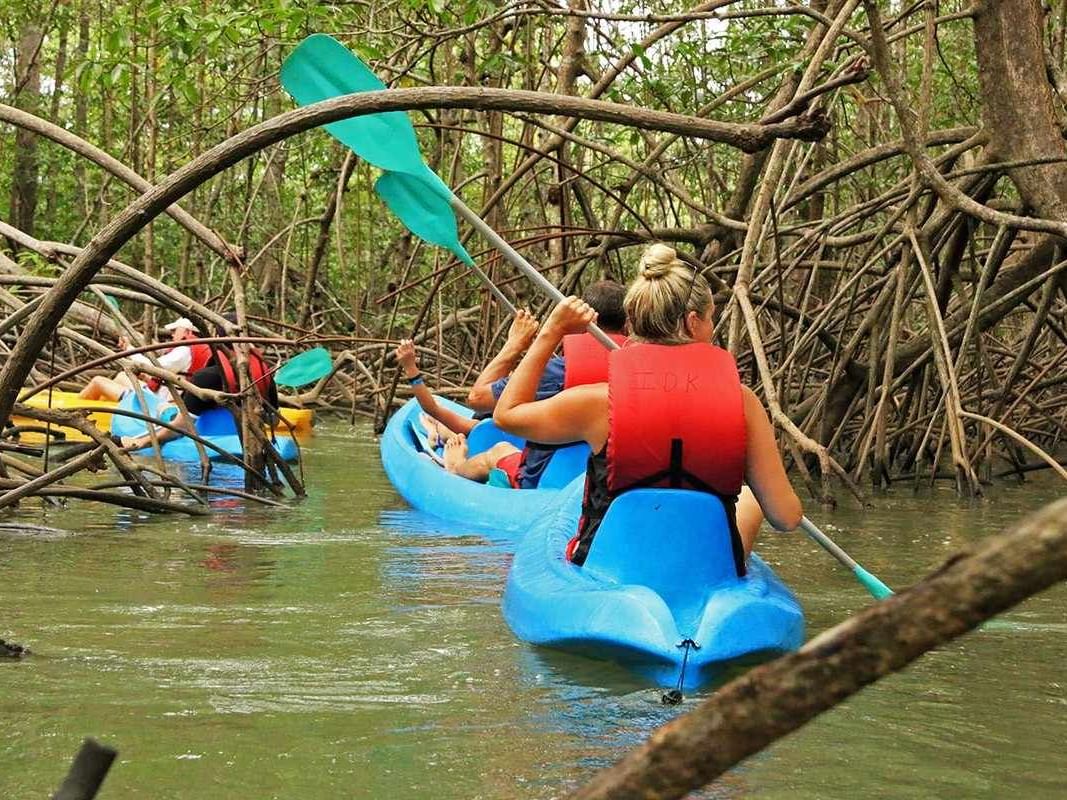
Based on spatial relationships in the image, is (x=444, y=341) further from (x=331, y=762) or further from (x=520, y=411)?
(x=331, y=762)

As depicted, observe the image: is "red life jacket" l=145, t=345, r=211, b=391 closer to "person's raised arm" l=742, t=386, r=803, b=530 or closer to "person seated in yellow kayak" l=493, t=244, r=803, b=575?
"person seated in yellow kayak" l=493, t=244, r=803, b=575

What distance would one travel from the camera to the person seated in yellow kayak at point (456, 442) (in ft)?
21.8

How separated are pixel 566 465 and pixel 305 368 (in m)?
1.43

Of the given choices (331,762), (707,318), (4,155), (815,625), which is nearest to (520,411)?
(707,318)

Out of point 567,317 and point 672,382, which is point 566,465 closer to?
point 567,317

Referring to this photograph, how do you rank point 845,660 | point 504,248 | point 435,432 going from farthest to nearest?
1. point 435,432
2. point 504,248
3. point 845,660

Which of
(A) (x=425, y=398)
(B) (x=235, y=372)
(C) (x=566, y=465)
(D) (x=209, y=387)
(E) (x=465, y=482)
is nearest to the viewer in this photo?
(C) (x=566, y=465)

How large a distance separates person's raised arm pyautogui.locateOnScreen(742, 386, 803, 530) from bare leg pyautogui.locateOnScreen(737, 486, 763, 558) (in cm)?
22

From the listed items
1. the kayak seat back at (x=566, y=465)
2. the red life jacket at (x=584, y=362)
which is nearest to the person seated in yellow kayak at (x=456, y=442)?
the kayak seat back at (x=566, y=465)

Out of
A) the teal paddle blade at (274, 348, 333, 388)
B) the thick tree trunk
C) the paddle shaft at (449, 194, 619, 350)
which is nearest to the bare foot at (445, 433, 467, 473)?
the teal paddle blade at (274, 348, 333, 388)

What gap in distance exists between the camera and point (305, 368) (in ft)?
22.3

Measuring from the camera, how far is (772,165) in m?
5.93

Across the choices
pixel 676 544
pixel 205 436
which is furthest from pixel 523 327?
pixel 205 436

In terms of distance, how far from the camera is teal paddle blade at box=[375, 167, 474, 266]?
362cm
